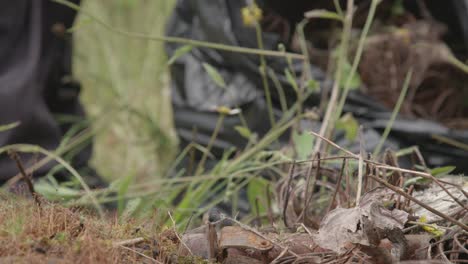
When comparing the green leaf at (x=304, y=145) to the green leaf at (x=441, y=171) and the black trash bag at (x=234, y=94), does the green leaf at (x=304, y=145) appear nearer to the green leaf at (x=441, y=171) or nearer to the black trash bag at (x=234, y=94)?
the green leaf at (x=441, y=171)

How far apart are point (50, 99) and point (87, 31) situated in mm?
706

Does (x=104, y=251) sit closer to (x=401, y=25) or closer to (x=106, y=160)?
(x=401, y=25)

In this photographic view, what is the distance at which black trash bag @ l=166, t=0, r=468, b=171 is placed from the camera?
1.28 meters

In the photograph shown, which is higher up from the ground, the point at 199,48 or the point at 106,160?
the point at 199,48

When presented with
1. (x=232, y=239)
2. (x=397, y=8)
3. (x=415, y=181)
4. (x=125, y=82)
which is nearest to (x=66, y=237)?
(x=232, y=239)

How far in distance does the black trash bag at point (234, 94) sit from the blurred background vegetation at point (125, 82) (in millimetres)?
208

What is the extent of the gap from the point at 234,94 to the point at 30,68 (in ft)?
1.35

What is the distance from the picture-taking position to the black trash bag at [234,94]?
4.19 feet

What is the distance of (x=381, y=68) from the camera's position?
1.66 metres

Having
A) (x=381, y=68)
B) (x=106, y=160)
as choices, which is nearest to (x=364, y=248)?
(x=381, y=68)

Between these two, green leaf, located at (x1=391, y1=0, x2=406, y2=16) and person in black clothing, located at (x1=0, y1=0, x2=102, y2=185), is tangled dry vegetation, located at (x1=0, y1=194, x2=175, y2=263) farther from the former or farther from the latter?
green leaf, located at (x1=391, y1=0, x2=406, y2=16)

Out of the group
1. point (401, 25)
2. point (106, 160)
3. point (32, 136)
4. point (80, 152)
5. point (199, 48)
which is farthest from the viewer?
point (106, 160)

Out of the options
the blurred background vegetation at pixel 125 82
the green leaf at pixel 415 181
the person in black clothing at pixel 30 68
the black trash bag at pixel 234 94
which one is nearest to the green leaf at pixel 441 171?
the green leaf at pixel 415 181

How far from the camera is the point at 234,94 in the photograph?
1367mm
